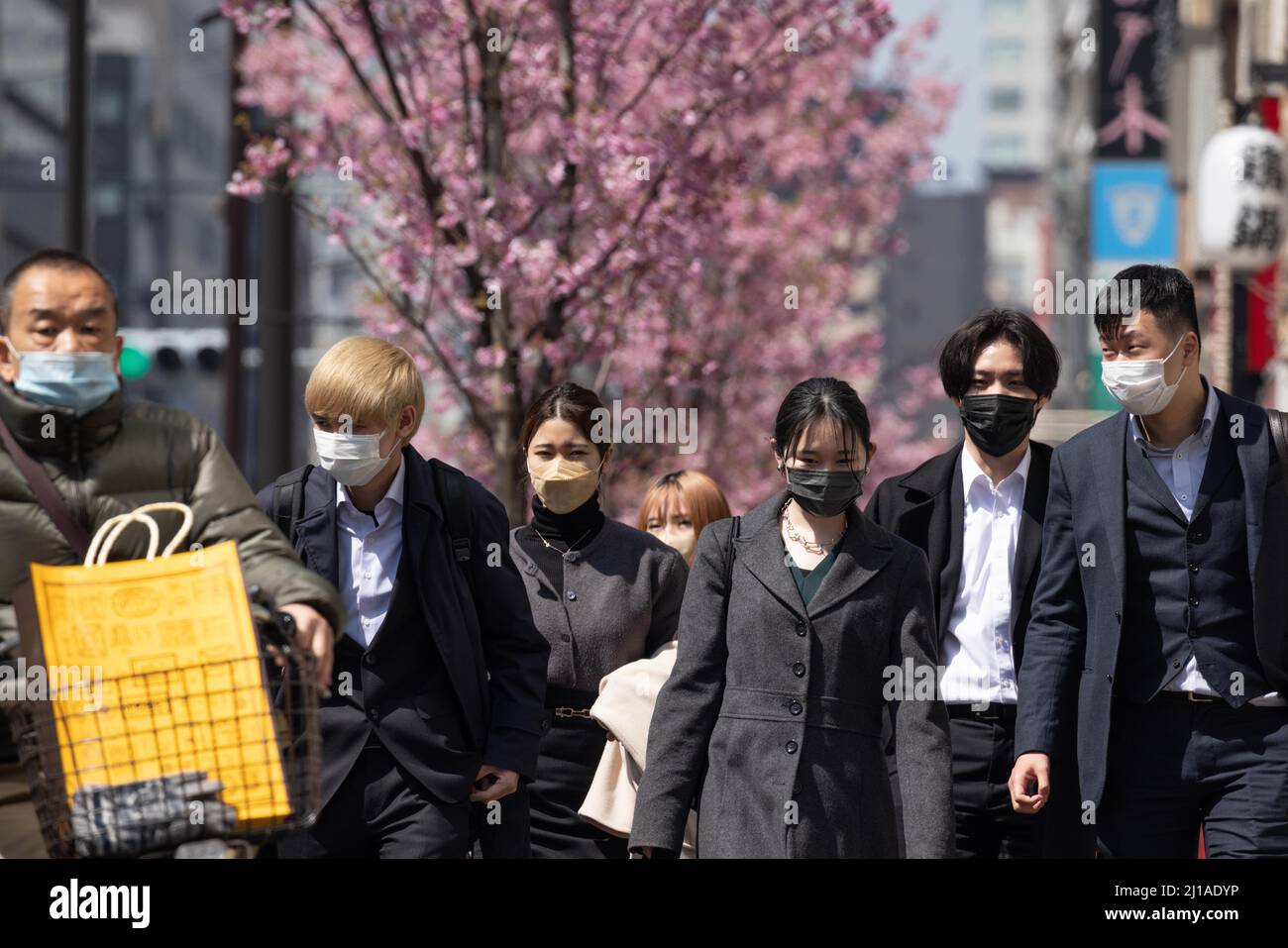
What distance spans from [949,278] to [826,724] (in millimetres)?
106343

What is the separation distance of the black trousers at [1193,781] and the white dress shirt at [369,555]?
1899mm

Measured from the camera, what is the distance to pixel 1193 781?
4.80 metres

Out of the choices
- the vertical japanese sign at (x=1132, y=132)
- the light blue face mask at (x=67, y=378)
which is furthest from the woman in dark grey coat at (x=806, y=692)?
the vertical japanese sign at (x=1132, y=132)

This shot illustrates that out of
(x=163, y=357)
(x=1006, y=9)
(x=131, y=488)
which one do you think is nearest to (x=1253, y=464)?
(x=131, y=488)

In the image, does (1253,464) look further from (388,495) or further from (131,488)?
(131,488)

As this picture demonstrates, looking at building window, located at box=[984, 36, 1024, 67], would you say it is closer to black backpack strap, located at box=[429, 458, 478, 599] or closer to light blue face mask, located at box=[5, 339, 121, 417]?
black backpack strap, located at box=[429, 458, 478, 599]

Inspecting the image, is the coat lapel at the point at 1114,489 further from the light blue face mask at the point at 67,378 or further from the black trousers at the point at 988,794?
the light blue face mask at the point at 67,378

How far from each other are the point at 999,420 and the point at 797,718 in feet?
3.86

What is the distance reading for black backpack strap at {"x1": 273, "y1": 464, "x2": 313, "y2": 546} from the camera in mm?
4867

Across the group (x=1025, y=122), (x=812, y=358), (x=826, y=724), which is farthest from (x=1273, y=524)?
(x=1025, y=122)

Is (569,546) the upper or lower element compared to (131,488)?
lower

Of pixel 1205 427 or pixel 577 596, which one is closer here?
pixel 1205 427

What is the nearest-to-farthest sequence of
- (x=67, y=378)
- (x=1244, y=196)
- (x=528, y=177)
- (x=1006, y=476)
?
(x=67, y=378), (x=1006, y=476), (x=528, y=177), (x=1244, y=196)
